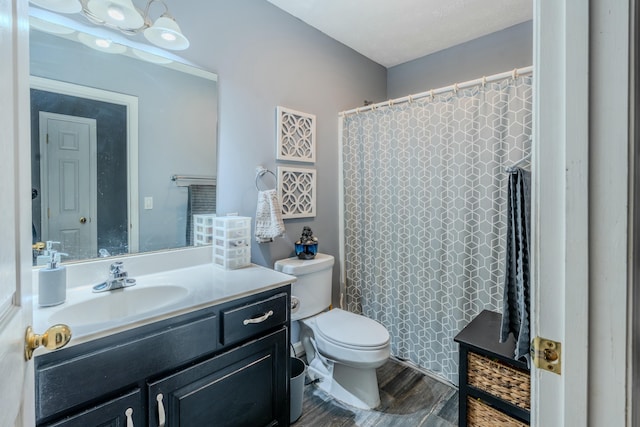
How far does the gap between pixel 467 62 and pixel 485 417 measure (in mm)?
2397

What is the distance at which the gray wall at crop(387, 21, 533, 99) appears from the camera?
83.2 inches

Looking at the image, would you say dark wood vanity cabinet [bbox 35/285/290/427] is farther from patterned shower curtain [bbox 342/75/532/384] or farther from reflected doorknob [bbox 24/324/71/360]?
patterned shower curtain [bbox 342/75/532/384]

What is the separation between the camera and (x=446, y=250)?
1920mm

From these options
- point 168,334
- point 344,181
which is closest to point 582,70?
point 168,334

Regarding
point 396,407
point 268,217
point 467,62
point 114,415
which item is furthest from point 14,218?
point 467,62

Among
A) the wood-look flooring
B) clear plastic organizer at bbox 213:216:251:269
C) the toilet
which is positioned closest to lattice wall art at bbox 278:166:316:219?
the toilet

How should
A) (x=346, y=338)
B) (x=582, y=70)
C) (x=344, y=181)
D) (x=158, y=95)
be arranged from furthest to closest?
(x=344, y=181)
(x=346, y=338)
(x=158, y=95)
(x=582, y=70)

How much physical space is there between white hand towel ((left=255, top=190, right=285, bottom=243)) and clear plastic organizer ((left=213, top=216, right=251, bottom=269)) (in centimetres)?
20

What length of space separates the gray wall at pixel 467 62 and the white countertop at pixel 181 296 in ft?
7.05

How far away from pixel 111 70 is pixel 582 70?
1.64 meters

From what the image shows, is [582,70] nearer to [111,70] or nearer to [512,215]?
[512,215]

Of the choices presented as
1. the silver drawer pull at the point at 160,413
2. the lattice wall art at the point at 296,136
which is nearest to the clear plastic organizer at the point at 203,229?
the lattice wall art at the point at 296,136

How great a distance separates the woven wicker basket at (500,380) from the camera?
44.2 inches

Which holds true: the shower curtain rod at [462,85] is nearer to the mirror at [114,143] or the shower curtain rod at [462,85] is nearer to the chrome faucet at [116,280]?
the mirror at [114,143]
